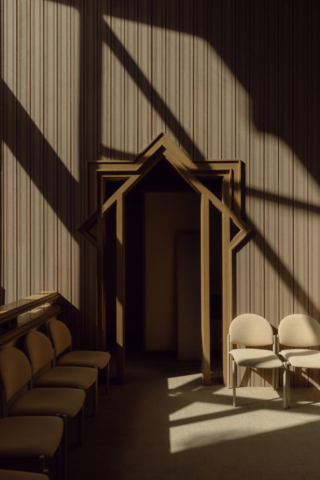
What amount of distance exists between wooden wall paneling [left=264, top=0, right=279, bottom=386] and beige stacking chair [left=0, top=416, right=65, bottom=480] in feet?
9.53

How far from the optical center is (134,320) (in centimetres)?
697

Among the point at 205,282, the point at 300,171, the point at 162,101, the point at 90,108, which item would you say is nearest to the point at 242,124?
the point at 300,171

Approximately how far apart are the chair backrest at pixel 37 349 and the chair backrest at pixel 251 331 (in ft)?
6.52

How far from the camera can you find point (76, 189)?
183 inches

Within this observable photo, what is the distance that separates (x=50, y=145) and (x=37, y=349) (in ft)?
7.96

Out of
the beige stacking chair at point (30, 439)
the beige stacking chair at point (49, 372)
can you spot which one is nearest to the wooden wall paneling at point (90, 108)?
the beige stacking chair at point (49, 372)

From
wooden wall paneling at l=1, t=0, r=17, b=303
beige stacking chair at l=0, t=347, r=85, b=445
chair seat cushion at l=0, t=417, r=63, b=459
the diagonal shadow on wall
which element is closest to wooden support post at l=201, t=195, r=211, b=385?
the diagonal shadow on wall

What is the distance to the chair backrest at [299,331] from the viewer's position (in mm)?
4352

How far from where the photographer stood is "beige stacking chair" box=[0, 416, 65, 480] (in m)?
2.16

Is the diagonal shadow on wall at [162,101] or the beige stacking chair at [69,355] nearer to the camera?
the beige stacking chair at [69,355]

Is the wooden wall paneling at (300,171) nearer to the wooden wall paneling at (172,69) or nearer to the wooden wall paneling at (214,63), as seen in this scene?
the wooden wall paneling at (214,63)

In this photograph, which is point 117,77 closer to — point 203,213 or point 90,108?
point 90,108

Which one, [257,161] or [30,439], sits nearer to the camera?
[30,439]

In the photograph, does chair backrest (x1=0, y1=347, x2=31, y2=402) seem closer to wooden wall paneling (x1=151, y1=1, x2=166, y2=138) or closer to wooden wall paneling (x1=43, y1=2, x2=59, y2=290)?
wooden wall paneling (x1=43, y1=2, x2=59, y2=290)
